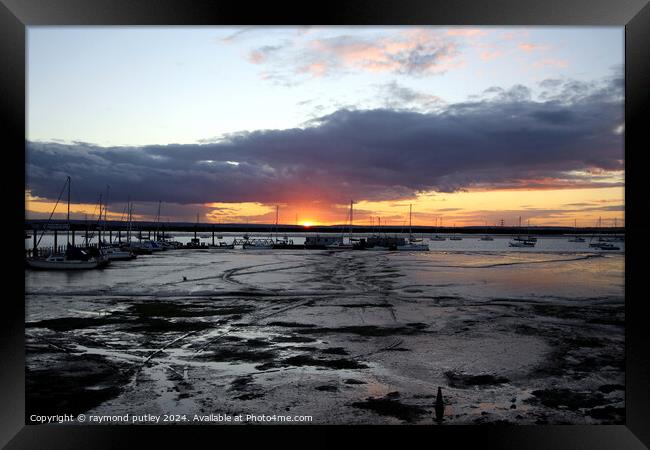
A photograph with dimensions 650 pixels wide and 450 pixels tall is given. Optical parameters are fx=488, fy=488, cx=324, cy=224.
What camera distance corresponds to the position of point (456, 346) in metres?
10.3

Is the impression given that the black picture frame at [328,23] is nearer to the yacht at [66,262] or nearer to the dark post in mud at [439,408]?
the dark post in mud at [439,408]

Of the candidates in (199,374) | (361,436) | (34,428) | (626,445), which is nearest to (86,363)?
(199,374)

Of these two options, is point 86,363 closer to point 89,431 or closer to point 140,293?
point 89,431

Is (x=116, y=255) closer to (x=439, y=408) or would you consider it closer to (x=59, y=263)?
(x=59, y=263)

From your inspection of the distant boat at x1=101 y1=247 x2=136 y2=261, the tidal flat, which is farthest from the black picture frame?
the distant boat at x1=101 y1=247 x2=136 y2=261

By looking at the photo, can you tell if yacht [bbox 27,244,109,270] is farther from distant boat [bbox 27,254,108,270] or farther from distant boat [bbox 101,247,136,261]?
distant boat [bbox 101,247,136,261]

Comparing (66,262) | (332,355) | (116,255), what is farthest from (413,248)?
(332,355)

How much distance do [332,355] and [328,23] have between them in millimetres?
6393

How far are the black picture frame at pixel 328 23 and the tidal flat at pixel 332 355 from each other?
190 cm

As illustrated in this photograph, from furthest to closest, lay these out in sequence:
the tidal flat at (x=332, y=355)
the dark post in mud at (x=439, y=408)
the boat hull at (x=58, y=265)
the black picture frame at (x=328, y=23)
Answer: the boat hull at (x=58, y=265) → the tidal flat at (x=332, y=355) → the dark post in mud at (x=439, y=408) → the black picture frame at (x=328, y=23)

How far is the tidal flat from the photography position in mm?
6719

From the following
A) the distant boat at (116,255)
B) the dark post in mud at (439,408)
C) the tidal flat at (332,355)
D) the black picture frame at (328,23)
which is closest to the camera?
the black picture frame at (328,23)

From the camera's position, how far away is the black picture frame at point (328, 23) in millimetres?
4387

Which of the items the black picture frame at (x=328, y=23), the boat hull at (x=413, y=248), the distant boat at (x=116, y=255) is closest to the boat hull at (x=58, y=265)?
the distant boat at (x=116, y=255)
